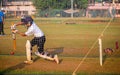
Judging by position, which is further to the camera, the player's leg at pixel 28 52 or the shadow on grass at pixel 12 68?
the player's leg at pixel 28 52

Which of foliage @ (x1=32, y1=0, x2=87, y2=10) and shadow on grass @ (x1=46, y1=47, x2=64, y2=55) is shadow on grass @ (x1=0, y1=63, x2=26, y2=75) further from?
foliage @ (x1=32, y1=0, x2=87, y2=10)

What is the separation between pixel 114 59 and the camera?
449 inches

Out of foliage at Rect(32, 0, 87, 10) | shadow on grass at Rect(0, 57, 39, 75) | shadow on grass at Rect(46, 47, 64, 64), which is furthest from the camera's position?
foliage at Rect(32, 0, 87, 10)

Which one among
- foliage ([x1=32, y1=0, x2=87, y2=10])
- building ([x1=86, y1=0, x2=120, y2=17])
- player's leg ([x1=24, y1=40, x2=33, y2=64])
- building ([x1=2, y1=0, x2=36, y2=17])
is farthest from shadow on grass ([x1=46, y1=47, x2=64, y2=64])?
building ([x1=2, y1=0, x2=36, y2=17])

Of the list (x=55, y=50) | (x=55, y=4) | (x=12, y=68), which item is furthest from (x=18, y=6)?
(x=12, y=68)

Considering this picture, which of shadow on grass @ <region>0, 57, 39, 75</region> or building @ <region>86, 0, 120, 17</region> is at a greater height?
shadow on grass @ <region>0, 57, 39, 75</region>

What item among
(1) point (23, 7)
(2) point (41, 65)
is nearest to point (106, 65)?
(2) point (41, 65)

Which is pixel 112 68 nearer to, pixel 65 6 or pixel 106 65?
pixel 106 65

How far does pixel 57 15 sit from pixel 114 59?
4010 centimetres

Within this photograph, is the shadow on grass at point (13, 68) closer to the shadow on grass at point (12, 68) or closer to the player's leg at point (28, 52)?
the shadow on grass at point (12, 68)

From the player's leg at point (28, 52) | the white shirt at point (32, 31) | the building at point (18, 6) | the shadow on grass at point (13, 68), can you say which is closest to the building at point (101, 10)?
the building at point (18, 6)

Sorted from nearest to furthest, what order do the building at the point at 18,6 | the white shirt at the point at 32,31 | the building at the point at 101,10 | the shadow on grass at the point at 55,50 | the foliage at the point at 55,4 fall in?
the white shirt at the point at 32,31
the shadow on grass at the point at 55,50
the foliage at the point at 55,4
the building at the point at 101,10
the building at the point at 18,6

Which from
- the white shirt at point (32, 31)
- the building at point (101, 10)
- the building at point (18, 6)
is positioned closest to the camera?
the white shirt at point (32, 31)

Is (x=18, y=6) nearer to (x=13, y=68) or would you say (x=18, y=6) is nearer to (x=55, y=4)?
(x=55, y=4)
